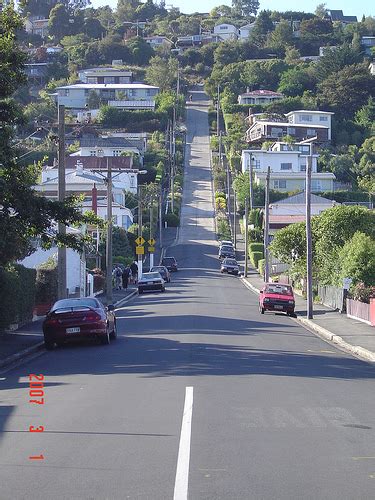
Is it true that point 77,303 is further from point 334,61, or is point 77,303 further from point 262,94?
point 334,61

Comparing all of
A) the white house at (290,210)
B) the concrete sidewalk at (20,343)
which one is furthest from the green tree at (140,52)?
the concrete sidewalk at (20,343)

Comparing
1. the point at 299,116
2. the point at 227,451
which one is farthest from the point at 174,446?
the point at 299,116

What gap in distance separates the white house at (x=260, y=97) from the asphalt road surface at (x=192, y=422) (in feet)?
404

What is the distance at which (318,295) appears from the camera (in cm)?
5278

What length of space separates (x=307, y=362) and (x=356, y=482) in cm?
1217

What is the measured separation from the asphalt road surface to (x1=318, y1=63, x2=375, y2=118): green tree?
116185 millimetres

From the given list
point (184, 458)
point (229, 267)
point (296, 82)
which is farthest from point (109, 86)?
point (184, 458)

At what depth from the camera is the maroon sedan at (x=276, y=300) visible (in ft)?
138

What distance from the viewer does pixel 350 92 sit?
140 metres

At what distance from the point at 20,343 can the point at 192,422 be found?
571 inches

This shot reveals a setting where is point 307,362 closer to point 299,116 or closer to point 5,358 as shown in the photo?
point 5,358

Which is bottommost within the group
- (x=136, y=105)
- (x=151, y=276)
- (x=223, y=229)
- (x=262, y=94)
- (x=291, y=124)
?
(x=223, y=229)

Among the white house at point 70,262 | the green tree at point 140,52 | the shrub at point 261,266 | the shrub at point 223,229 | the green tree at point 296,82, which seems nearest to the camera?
the white house at point 70,262

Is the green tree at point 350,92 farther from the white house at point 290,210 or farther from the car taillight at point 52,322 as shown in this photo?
the car taillight at point 52,322
